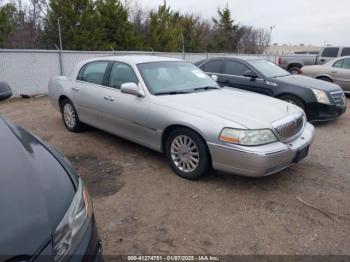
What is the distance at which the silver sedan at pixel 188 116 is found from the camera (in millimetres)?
3629

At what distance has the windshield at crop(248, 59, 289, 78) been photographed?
25.3 ft

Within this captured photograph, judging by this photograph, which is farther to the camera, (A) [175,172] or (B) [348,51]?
(B) [348,51]

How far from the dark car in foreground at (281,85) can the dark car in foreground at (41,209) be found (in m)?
5.15

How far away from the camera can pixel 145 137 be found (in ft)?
14.8

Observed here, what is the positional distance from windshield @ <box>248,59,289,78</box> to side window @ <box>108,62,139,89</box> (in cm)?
384

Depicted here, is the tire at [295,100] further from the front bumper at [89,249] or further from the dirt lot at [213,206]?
the front bumper at [89,249]

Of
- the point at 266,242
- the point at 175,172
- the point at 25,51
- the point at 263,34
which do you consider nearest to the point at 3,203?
the point at 266,242

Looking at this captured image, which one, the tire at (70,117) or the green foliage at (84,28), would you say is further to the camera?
the green foliage at (84,28)

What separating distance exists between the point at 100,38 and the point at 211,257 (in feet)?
51.0

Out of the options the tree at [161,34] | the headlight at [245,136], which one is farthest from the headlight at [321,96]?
the tree at [161,34]

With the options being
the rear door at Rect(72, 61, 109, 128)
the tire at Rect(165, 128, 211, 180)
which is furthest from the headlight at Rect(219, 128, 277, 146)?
the rear door at Rect(72, 61, 109, 128)

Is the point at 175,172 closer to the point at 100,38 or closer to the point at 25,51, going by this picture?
the point at 25,51

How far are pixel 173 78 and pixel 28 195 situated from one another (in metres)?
3.45

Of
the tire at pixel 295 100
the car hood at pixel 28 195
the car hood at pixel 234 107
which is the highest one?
the car hood at pixel 28 195
